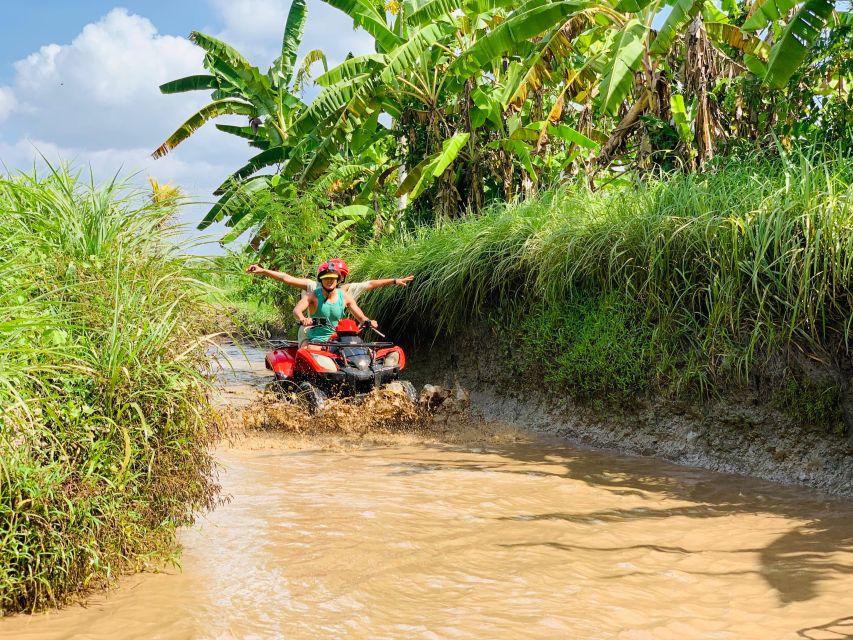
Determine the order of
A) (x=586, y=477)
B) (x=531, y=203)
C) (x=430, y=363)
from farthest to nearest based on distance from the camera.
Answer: (x=430, y=363)
(x=531, y=203)
(x=586, y=477)

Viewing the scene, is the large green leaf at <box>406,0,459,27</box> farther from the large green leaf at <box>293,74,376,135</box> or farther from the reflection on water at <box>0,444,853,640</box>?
the reflection on water at <box>0,444,853,640</box>

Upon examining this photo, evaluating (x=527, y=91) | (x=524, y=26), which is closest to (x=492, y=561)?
(x=524, y=26)

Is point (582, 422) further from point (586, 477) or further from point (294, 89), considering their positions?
point (294, 89)

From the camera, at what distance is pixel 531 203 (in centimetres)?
976

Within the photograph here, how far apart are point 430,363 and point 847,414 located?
19.2 ft

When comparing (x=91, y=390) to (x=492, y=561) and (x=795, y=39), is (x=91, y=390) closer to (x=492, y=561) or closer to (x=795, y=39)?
(x=492, y=561)

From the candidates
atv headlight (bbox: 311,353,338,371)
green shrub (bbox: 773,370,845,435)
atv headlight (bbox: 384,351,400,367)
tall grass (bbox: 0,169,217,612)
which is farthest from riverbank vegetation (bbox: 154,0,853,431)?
tall grass (bbox: 0,169,217,612)

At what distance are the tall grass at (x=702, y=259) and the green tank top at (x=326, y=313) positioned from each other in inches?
47.7

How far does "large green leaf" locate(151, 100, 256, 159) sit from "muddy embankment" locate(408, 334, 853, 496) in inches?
452

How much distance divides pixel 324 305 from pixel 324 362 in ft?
3.37

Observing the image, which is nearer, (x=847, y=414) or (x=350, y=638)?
(x=350, y=638)

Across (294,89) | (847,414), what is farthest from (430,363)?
(294,89)

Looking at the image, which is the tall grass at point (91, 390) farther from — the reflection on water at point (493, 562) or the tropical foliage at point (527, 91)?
the tropical foliage at point (527, 91)

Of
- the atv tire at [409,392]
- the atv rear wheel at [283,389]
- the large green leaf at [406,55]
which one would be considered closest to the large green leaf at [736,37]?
the large green leaf at [406,55]
